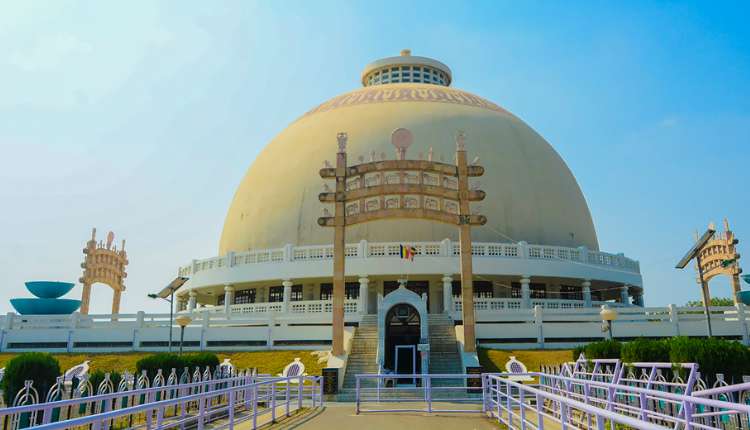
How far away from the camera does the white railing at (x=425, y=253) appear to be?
1262 inches

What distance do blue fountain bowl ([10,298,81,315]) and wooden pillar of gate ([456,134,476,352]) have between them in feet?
74.9

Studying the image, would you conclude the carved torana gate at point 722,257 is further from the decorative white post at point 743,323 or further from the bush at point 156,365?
the bush at point 156,365

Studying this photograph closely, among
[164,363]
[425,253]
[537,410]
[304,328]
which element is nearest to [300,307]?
[304,328]

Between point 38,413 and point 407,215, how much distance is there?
17.0m

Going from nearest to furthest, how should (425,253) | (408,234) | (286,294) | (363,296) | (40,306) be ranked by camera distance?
(363,296) < (425,253) < (286,294) < (40,306) < (408,234)

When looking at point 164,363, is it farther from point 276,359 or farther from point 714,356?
point 714,356

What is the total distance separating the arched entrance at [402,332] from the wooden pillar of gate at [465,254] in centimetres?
203

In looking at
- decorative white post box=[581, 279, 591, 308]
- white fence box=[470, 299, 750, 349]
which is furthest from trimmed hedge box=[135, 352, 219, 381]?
decorative white post box=[581, 279, 591, 308]

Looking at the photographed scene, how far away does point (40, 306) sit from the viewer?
33.1m

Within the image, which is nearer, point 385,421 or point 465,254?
point 385,421

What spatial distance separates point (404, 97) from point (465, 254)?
20.0m

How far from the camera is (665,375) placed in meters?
15.0

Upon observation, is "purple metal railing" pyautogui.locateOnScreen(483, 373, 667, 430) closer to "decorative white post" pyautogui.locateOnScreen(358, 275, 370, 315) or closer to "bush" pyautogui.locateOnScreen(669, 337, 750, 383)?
"bush" pyautogui.locateOnScreen(669, 337, 750, 383)

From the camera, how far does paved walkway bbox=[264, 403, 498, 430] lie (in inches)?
534
